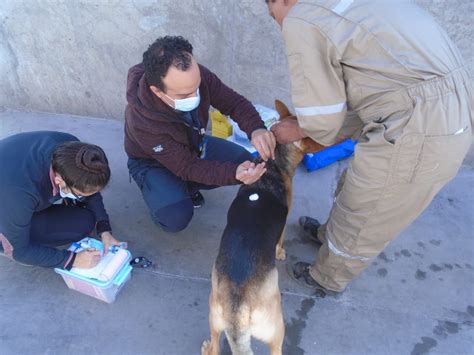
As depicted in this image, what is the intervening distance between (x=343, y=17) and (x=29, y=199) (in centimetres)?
210

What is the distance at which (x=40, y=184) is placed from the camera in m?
2.30

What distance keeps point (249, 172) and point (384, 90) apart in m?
1.04

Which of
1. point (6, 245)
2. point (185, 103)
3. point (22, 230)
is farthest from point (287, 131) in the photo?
point (6, 245)

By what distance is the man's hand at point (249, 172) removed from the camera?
2.52m

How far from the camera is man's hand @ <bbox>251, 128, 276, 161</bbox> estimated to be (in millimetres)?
2719

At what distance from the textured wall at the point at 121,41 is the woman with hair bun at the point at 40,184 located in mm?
1957

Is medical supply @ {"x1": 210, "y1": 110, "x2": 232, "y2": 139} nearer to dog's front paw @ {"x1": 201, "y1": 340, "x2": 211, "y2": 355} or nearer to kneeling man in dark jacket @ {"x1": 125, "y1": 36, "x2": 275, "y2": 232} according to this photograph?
kneeling man in dark jacket @ {"x1": 125, "y1": 36, "x2": 275, "y2": 232}

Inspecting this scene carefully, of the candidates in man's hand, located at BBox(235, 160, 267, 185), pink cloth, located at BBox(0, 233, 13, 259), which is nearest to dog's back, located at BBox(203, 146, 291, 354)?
man's hand, located at BBox(235, 160, 267, 185)

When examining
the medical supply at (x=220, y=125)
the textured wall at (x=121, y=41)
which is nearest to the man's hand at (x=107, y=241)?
the medical supply at (x=220, y=125)

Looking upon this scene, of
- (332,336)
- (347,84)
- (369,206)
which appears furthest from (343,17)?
(332,336)

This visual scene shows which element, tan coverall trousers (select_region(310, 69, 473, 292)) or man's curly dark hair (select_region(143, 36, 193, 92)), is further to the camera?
man's curly dark hair (select_region(143, 36, 193, 92))

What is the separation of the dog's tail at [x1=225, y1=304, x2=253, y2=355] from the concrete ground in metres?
0.53

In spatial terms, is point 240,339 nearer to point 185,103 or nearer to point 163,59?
point 185,103

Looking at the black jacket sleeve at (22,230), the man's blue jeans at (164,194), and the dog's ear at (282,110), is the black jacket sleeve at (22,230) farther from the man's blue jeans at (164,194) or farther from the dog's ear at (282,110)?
the dog's ear at (282,110)
